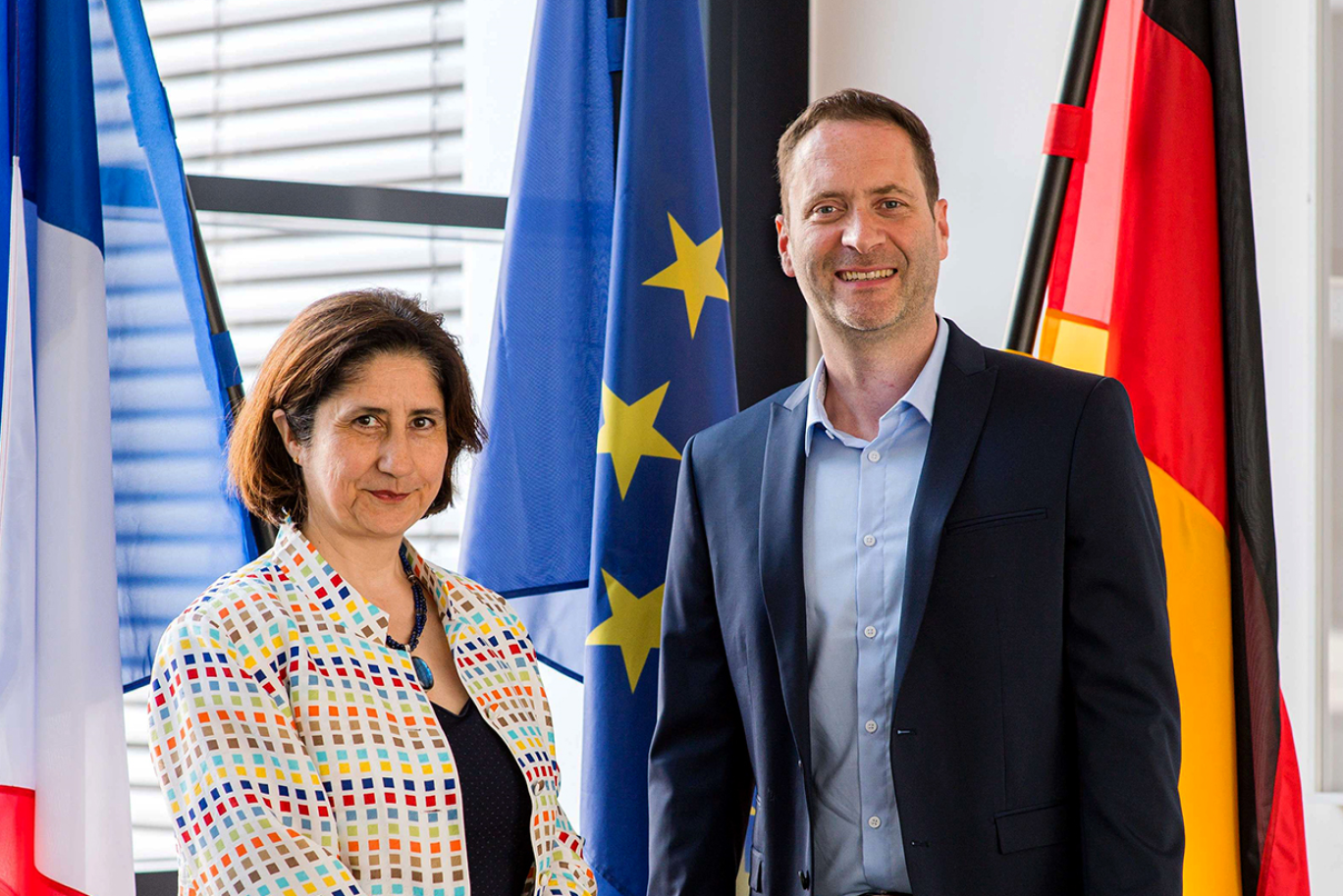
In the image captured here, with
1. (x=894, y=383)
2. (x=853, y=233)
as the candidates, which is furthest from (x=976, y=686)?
(x=853, y=233)

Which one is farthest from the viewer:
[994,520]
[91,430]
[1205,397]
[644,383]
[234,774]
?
[644,383]

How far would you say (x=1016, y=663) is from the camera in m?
1.59

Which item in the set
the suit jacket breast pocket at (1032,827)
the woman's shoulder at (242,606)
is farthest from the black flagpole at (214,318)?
the suit jacket breast pocket at (1032,827)

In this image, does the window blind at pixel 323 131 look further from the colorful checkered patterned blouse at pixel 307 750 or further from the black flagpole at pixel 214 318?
the colorful checkered patterned blouse at pixel 307 750

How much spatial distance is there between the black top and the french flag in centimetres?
57

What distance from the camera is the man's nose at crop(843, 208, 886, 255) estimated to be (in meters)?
1.71

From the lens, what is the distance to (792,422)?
5.99ft

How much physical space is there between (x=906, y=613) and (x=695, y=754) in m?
0.43

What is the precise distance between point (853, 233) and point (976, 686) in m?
0.63

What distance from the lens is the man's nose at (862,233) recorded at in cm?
171

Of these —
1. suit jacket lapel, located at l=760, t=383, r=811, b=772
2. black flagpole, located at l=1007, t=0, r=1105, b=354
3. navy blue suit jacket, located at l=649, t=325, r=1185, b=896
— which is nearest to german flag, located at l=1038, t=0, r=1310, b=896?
black flagpole, located at l=1007, t=0, r=1105, b=354

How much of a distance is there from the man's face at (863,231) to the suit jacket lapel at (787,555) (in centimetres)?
18

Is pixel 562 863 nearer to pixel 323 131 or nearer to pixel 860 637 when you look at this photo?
pixel 860 637

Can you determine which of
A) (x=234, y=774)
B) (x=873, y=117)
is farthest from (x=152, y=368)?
(x=873, y=117)
